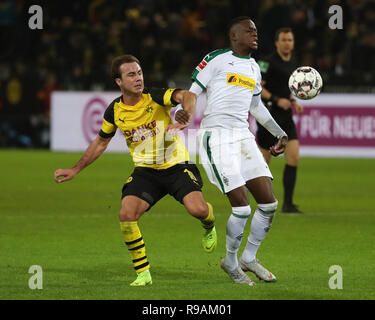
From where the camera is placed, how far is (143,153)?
26.0 ft

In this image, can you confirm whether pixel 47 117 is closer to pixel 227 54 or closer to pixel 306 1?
pixel 306 1

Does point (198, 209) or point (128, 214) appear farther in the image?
point (198, 209)

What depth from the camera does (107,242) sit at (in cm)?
991

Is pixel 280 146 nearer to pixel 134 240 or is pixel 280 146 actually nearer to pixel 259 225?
pixel 259 225

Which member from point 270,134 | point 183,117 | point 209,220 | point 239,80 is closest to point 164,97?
point 239,80

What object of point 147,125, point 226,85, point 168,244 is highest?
point 226,85

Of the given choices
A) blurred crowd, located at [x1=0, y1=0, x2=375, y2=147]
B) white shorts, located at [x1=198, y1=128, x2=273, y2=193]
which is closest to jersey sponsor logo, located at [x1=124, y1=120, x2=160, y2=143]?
white shorts, located at [x1=198, y1=128, x2=273, y2=193]

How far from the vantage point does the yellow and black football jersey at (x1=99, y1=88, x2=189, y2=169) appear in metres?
7.74

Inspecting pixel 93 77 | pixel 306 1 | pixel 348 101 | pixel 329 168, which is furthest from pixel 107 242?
pixel 306 1

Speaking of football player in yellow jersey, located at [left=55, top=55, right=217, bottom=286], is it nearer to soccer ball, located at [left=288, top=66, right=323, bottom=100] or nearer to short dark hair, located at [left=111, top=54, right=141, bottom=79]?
short dark hair, located at [left=111, top=54, right=141, bottom=79]

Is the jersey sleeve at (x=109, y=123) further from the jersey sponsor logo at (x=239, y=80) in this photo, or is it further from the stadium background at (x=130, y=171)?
the stadium background at (x=130, y=171)

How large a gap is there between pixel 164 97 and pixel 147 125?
294 mm

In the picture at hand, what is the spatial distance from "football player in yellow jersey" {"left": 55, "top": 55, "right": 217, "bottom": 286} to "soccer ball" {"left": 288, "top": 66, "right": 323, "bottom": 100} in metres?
1.38

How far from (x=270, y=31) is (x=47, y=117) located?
6.38m
